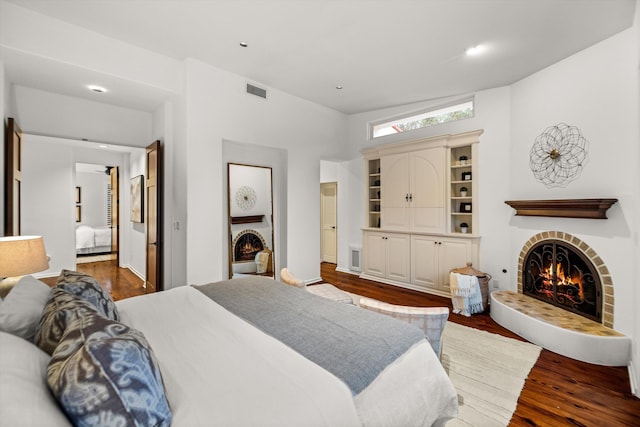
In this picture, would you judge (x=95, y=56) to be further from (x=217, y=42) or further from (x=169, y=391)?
(x=169, y=391)

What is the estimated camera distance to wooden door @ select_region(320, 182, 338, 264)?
23.0ft

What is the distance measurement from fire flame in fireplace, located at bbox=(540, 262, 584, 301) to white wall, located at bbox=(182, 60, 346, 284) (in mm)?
3167

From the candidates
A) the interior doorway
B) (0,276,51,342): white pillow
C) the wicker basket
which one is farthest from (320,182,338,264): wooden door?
(0,276,51,342): white pillow

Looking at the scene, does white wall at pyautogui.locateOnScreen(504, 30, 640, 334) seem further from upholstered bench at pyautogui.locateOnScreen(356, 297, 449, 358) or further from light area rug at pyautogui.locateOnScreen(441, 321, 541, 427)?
upholstered bench at pyautogui.locateOnScreen(356, 297, 449, 358)

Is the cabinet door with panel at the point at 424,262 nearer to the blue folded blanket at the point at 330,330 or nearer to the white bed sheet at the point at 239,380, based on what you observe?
the blue folded blanket at the point at 330,330

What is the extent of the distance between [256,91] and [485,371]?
4.16 m

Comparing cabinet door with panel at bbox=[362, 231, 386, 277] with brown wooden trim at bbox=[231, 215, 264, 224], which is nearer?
brown wooden trim at bbox=[231, 215, 264, 224]

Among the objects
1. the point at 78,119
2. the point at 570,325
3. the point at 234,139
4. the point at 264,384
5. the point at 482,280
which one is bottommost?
the point at 570,325

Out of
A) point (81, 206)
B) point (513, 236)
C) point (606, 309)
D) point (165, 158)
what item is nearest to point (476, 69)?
point (513, 236)

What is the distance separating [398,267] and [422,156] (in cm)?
182

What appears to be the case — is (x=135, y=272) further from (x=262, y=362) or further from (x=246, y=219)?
(x=262, y=362)

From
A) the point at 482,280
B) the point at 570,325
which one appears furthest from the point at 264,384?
the point at 482,280

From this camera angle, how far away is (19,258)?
199 centimetres

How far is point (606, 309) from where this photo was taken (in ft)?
9.04
